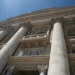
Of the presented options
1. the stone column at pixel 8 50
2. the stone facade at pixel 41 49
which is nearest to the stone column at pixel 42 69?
the stone facade at pixel 41 49

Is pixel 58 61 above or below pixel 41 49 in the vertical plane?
below

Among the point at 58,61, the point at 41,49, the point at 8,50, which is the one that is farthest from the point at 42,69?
the point at 8,50

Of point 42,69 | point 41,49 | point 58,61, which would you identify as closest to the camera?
point 58,61

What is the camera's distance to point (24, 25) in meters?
20.0

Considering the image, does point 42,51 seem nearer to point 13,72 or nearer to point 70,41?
point 70,41

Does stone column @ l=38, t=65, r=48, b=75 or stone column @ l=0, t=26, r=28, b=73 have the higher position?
stone column @ l=0, t=26, r=28, b=73

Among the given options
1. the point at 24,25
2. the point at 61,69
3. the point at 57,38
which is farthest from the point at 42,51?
the point at 24,25

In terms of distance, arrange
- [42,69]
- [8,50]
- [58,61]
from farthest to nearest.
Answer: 1. [8,50]
2. [42,69]
3. [58,61]

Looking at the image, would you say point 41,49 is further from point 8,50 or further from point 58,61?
point 58,61

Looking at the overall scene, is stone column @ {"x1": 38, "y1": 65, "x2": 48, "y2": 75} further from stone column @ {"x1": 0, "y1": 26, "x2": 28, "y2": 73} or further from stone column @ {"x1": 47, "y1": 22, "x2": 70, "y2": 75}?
stone column @ {"x1": 0, "y1": 26, "x2": 28, "y2": 73}

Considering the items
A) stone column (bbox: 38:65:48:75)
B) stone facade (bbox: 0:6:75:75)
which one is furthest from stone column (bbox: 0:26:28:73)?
stone column (bbox: 38:65:48:75)

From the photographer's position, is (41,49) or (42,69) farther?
(41,49)

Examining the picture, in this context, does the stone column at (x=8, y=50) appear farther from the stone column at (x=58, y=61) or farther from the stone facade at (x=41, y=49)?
the stone column at (x=58, y=61)

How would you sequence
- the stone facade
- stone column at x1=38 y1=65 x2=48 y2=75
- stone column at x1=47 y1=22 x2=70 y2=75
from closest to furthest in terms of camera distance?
stone column at x1=47 y1=22 x2=70 y2=75
the stone facade
stone column at x1=38 y1=65 x2=48 y2=75
